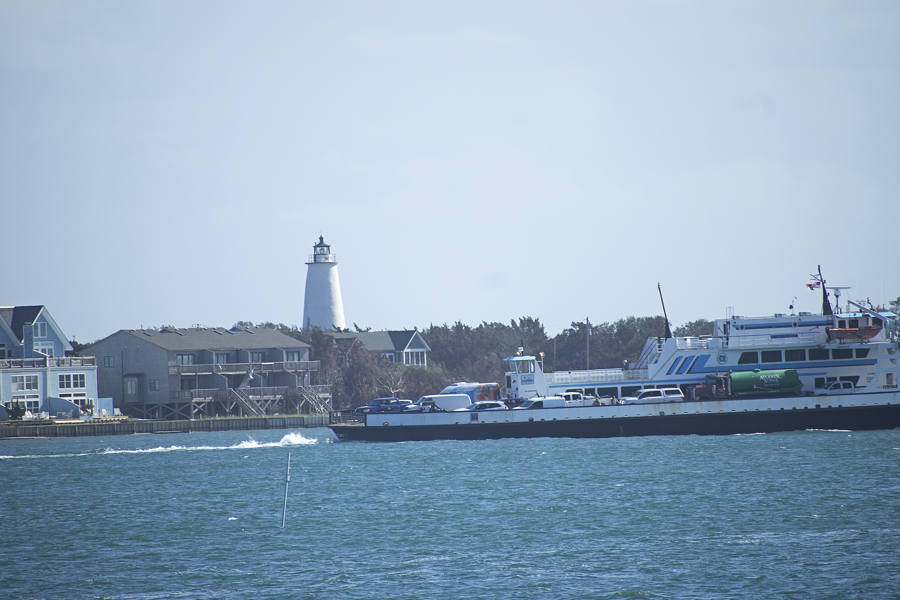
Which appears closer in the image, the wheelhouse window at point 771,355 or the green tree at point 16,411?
the wheelhouse window at point 771,355

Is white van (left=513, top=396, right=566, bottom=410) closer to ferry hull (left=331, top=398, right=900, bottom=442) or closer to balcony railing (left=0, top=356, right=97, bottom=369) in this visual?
ferry hull (left=331, top=398, right=900, bottom=442)

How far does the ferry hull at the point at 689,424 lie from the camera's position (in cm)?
4941

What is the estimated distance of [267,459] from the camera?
163 feet

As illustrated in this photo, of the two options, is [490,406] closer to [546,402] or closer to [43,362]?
[546,402]

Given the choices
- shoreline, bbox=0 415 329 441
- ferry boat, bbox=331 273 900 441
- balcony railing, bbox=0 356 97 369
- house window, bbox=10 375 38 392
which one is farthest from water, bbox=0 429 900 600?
balcony railing, bbox=0 356 97 369

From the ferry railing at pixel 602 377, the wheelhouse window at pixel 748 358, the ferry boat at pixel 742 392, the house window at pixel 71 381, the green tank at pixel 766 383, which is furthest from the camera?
the house window at pixel 71 381

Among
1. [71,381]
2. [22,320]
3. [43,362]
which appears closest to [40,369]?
[43,362]

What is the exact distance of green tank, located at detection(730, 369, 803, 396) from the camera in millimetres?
49969

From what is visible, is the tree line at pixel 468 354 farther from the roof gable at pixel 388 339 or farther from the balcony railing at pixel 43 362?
the balcony railing at pixel 43 362

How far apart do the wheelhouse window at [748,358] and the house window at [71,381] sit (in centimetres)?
4854

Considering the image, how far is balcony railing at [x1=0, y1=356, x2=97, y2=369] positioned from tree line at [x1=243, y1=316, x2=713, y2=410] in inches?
871

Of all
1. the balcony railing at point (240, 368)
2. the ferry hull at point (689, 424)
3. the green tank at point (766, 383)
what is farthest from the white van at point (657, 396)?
the balcony railing at point (240, 368)

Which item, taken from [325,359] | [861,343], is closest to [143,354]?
[325,359]

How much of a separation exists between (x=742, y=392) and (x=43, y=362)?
50253 mm
